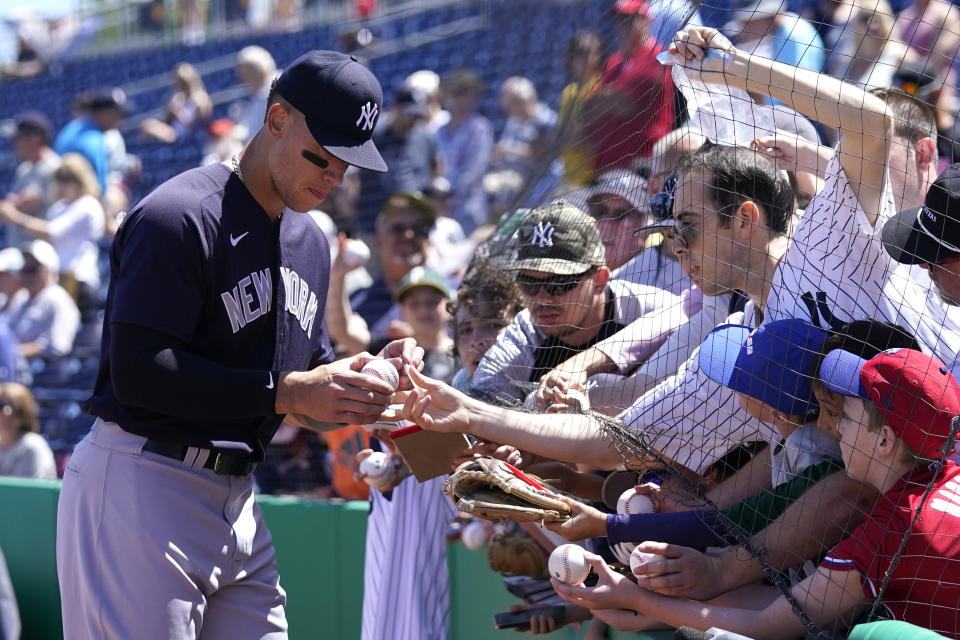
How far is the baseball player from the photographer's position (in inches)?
103

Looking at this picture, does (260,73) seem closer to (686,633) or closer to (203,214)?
(203,214)

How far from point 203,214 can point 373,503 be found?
5.91 feet

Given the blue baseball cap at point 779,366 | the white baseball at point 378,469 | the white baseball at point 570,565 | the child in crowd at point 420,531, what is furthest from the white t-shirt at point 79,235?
the blue baseball cap at point 779,366

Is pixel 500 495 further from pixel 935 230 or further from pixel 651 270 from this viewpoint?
pixel 935 230

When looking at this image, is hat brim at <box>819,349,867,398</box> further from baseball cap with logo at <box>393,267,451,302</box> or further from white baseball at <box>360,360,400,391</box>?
baseball cap with logo at <box>393,267,451,302</box>

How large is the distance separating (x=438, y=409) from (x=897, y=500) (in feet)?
3.85

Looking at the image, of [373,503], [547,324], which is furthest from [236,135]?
[547,324]

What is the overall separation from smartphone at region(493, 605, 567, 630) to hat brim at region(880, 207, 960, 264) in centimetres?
142

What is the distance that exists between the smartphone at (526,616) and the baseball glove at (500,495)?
68cm

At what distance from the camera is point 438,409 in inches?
118

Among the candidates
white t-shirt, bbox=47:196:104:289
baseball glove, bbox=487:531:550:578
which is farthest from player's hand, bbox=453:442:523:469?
white t-shirt, bbox=47:196:104:289

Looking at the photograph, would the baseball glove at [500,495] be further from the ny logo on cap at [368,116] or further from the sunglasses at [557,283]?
the ny logo on cap at [368,116]

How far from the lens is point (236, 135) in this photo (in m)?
9.59

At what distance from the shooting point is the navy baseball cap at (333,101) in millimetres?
2779
